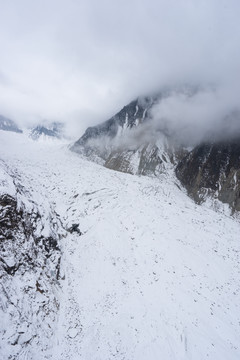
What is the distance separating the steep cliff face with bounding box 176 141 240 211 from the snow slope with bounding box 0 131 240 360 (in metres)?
31.8

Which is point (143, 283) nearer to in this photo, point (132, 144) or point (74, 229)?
point (74, 229)

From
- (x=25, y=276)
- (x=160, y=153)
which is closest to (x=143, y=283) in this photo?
(x=25, y=276)

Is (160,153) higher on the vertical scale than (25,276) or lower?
higher

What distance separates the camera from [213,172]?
5916cm

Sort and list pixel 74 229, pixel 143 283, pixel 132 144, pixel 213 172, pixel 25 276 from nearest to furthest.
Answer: pixel 25 276 → pixel 143 283 → pixel 74 229 → pixel 213 172 → pixel 132 144

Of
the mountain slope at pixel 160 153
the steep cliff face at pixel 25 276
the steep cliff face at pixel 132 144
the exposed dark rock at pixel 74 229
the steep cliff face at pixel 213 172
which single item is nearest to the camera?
the steep cliff face at pixel 25 276

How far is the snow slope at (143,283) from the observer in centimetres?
979

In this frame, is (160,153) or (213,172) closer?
(213,172)

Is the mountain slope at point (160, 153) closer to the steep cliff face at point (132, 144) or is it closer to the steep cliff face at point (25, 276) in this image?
the steep cliff face at point (132, 144)

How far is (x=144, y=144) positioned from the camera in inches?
3231

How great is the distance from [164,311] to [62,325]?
6.21 metres

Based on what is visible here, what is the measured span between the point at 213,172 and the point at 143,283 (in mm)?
55183

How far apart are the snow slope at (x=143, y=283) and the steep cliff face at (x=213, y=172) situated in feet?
104

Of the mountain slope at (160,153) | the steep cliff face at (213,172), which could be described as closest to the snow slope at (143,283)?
the steep cliff face at (213,172)
